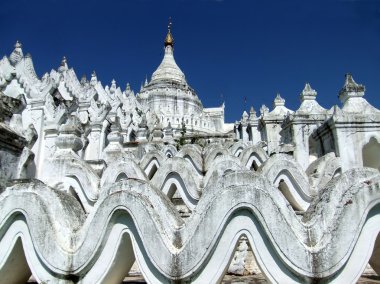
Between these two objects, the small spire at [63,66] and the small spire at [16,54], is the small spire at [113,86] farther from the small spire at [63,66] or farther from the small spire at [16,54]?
the small spire at [16,54]

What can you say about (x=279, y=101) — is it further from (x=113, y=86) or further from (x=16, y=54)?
(x=113, y=86)

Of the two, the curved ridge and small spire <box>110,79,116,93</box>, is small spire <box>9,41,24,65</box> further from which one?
the curved ridge

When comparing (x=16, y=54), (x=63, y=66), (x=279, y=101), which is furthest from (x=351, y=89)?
(x=63, y=66)

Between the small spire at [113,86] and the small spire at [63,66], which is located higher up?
the small spire at [113,86]

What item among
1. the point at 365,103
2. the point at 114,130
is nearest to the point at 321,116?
the point at 365,103

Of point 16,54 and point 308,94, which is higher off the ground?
point 16,54

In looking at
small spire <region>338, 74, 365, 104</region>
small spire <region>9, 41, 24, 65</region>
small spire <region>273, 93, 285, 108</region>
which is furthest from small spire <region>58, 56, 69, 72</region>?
small spire <region>338, 74, 365, 104</region>

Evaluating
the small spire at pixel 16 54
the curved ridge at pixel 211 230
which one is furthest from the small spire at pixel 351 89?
the small spire at pixel 16 54

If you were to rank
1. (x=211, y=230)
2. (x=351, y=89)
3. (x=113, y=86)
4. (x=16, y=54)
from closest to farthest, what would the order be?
(x=211, y=230), (x=351, y=89), (x=16, y=54), (x=113, y=86)

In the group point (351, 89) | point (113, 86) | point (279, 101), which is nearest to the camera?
point (351, 89)

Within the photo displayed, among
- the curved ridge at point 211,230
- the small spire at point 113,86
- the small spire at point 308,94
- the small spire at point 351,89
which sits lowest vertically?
the curved ridge at point 211,230

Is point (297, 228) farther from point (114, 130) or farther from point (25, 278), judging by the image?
point (114, 130)

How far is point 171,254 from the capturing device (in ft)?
8.59

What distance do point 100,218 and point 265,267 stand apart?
1252mm
